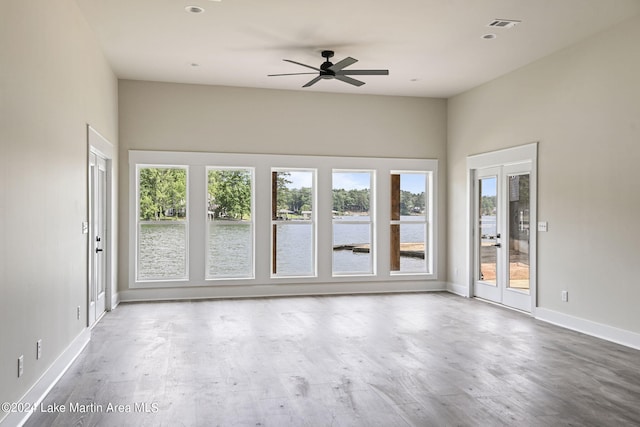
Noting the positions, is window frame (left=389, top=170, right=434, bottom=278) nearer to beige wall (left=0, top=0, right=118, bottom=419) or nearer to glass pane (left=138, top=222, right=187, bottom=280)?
glass pane (left=138, top=222, right=187, bottom=280)

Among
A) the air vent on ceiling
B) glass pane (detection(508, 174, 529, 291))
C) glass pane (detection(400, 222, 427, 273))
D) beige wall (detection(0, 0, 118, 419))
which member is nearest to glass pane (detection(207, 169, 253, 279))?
glass pane (detection(400, 222, 427, 273))

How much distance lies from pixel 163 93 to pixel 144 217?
6.25 feet

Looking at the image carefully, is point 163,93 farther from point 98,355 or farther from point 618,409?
point 618,409

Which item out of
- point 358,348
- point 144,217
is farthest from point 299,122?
point 358,348

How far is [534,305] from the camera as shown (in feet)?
21.9

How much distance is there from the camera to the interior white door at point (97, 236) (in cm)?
576

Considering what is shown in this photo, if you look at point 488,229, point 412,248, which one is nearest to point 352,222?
point 412,248

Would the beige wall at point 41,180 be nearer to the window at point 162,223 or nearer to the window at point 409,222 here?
the window at point 162,223

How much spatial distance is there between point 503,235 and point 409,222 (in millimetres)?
1891

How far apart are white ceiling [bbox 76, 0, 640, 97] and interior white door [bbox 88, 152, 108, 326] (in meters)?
1.47

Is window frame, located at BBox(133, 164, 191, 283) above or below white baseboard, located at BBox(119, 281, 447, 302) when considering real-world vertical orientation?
above

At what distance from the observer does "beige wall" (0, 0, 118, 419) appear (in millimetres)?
3117

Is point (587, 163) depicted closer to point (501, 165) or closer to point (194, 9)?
point (501, 165)

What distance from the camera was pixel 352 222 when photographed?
28.7 feet
